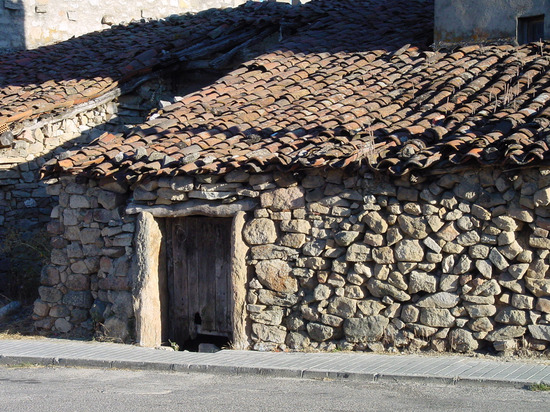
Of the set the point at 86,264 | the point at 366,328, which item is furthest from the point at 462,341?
the point at 86,264

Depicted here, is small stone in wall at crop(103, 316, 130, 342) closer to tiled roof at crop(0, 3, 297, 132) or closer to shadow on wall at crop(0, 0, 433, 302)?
shadow on wall at crop(0, 0, 433, 302)

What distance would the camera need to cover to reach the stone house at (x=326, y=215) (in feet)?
24.6

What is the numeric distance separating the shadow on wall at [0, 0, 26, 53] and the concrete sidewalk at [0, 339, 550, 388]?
324 inches

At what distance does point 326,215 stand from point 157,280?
2299 mm

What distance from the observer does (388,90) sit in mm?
9695

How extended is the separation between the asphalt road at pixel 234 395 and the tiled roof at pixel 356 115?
2306mm

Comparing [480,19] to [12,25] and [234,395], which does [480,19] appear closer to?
[234,395]

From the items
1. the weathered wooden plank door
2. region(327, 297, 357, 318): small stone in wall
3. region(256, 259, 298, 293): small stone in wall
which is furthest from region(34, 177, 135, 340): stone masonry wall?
region(327, 297, 357, 318): small stone in wall

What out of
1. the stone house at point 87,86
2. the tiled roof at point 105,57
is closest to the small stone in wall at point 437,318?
the stone house at point 87,86

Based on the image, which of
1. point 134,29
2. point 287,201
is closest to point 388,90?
point 287,201

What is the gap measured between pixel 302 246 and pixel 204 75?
582cm

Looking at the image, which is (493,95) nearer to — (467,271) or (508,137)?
(508,137)

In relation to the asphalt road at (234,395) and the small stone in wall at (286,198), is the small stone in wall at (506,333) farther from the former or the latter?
the small stone in wall at (286,198)

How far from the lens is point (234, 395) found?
20.6ft
